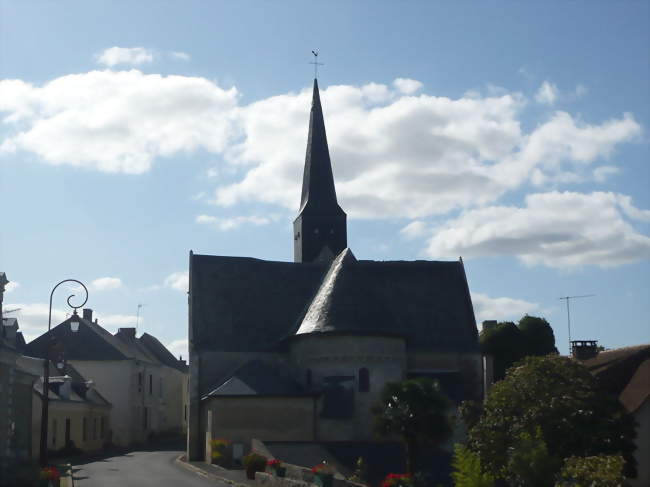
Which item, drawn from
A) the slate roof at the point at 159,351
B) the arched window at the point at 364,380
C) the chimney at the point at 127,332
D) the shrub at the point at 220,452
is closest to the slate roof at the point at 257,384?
the shrub at the point at 220,452

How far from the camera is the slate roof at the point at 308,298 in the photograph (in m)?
43.0

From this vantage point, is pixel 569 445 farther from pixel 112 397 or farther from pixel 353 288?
pixel 112 397

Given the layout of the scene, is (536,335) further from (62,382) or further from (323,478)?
(323,478)

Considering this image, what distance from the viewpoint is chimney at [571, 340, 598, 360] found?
43425 millimetres

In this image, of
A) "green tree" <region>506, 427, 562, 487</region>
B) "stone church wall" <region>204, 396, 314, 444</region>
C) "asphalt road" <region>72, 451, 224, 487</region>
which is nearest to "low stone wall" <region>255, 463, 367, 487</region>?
"asphalt road" <region>72, 451, 224, 487</region>

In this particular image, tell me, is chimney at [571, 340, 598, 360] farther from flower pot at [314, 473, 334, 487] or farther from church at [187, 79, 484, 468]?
flower pot at [314, 473, 334, 487]

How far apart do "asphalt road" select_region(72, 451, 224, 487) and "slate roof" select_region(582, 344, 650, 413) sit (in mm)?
16430

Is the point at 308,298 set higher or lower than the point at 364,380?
higher

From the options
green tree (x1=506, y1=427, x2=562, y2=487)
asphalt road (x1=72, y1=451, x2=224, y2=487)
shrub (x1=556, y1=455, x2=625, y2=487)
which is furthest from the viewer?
asphalt road (x1=72, y1=451, x2=224, y2=487)

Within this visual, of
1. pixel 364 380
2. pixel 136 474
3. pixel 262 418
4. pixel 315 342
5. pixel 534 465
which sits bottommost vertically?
pixel 136 474

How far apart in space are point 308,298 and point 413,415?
20.3m

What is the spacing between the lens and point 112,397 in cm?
5547

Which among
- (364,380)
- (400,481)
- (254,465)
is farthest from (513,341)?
(400,481)

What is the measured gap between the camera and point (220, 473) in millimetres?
32688
